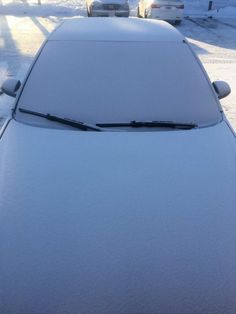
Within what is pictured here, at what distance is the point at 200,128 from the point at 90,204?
1273 millimetres

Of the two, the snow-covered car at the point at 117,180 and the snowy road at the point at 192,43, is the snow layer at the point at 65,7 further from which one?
the snow-covered car at the point at 117,180

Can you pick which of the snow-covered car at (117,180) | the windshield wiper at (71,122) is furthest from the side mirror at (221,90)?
the windshield wiper at (71,122)

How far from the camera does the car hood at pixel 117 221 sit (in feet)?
6.20

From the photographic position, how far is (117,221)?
2275 mm

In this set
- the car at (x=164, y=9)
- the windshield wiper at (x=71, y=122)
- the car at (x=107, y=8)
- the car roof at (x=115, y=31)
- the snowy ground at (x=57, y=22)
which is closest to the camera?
the windshield wiper at (x=71, y=122)

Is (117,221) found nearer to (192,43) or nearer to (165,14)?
(192,43)

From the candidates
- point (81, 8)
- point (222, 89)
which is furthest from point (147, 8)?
point (222, 89)

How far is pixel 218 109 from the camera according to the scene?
11.4ft

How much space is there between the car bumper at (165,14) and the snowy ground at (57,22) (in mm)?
602

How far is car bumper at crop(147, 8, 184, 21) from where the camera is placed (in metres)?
16.2

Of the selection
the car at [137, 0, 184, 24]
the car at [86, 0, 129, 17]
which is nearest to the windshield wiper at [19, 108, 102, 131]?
the car at [86, 0, 129, 17]

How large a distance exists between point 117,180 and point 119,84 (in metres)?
1.10

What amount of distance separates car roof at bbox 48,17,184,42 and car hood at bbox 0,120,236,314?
1115mm

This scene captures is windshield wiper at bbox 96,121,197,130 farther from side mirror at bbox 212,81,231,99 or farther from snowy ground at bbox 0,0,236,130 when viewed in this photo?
snowy ground at bbox 0,0,236,130
